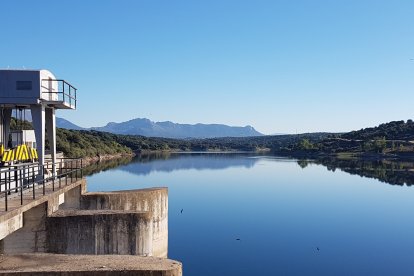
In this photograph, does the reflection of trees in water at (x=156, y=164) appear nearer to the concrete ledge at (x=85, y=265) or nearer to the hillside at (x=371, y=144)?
the hillside at (x=371, y=144)

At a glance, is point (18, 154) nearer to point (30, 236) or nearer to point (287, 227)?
point (30, 236)

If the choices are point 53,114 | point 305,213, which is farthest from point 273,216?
point 53,114

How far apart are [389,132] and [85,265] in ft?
558

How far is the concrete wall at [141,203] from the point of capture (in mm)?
20266

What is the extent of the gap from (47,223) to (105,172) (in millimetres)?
55557

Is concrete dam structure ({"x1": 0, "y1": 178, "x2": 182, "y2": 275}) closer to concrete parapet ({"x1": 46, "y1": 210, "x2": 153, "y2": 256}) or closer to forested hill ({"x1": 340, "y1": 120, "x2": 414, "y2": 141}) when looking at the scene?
concrete parapet ({"x1": 46, "y1": 210, "x2": 153, "y2": 256})

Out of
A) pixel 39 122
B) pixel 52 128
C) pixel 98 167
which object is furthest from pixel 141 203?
pixel 98 167

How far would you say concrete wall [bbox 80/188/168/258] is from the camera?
798 inches

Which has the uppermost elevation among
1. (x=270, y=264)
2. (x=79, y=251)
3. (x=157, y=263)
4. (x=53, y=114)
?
(x=53, y=114)

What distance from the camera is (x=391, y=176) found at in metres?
74.2

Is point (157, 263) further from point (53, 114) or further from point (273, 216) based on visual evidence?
point (273, 216)

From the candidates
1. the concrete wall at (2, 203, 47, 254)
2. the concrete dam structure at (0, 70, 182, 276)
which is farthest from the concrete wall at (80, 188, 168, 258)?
the concrete wall at (2, 203, 47, 254)

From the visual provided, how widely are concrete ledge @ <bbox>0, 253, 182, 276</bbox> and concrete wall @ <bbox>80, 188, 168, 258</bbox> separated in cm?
952

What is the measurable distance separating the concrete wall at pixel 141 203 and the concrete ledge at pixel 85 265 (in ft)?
31.2
